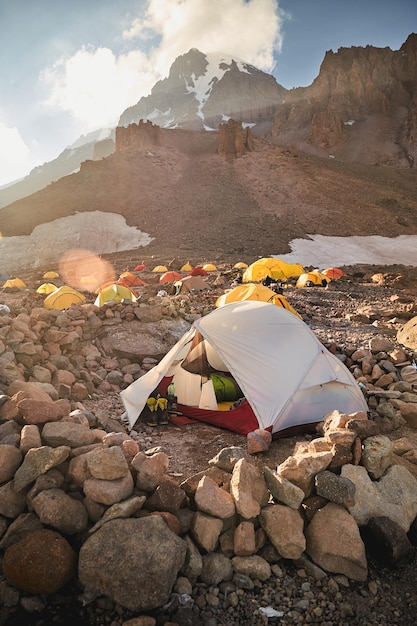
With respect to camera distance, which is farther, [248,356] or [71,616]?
[248,356]

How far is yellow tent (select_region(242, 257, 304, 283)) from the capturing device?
25.2m

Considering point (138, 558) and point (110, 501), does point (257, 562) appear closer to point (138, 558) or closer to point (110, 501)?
point (138, 558)

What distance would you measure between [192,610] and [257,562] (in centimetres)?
65

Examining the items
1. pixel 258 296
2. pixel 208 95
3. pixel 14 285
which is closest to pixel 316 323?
pixel 258 296

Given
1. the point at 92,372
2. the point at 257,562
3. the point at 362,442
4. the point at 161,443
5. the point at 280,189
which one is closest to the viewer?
the point at 257,562

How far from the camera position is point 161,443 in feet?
19.8

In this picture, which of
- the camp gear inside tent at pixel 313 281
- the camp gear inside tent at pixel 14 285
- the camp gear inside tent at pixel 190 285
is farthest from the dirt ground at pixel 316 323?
the camp gear inside tent at pixel 14 285

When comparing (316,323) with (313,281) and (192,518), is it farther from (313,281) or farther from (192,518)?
(192,518)

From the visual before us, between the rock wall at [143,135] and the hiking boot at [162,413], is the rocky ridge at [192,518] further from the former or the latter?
the rock wall at [143,135]

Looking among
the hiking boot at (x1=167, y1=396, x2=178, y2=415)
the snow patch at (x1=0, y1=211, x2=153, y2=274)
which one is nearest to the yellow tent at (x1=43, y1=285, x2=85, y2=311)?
the hiking boot at (x1=167, y1=396, x2=178, y2=415)

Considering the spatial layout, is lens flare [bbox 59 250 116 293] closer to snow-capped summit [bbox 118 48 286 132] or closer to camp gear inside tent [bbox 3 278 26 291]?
camp gear inside tent [bbox 3 278 26 291]

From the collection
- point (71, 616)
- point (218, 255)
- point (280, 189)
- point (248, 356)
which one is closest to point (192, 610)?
point (71, 616)

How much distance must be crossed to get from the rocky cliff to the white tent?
87.7 meters

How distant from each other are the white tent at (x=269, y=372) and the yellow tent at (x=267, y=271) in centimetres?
1824
